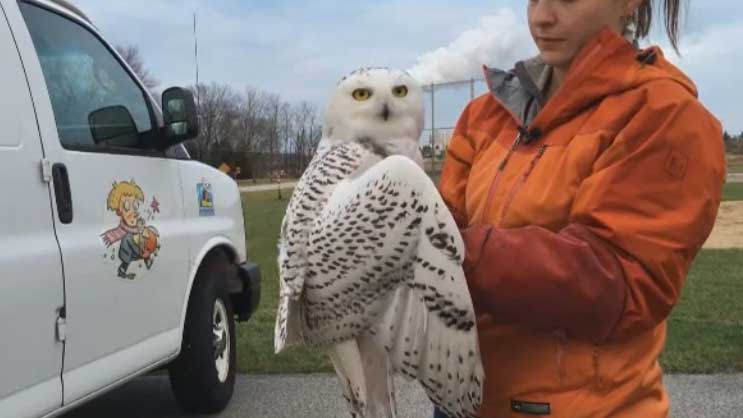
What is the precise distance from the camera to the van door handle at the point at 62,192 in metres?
2.97

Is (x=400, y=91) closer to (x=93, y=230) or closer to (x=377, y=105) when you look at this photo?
(x=377, y=105)

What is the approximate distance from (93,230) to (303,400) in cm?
205

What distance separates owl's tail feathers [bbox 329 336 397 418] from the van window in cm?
217

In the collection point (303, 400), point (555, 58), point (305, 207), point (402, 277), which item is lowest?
point (303, 400)

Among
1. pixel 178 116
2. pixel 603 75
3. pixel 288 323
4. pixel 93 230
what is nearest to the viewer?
pixel 603 75

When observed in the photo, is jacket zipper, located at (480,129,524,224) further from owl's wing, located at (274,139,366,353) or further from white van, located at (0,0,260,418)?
white van, located at (0,0,260,418)

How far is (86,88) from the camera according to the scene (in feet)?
11.8

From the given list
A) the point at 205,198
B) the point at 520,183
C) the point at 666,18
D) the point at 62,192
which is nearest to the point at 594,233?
the point at 520,183

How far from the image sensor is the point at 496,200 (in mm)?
1417

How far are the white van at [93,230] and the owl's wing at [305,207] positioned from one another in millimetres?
1611

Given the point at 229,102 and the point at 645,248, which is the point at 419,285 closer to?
the point at 645,248

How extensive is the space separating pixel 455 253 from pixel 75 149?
236 cm

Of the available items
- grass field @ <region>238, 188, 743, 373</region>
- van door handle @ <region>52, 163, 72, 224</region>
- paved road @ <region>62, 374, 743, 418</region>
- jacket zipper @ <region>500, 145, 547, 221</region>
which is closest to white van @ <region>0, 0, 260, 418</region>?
van door handle @ <region>52, 163, 72, 224</region>

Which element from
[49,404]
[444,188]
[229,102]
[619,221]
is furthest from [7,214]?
[229,102]
